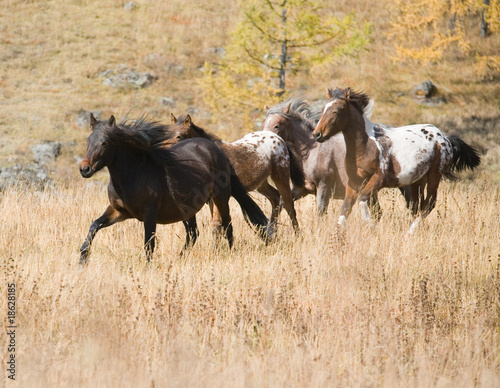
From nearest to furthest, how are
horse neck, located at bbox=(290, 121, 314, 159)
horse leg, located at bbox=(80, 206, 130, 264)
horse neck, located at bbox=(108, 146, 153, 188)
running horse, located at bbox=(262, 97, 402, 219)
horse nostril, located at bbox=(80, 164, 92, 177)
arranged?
1. horse nostril, located at bbox=(80, 164, 92, 177)
2. horse leg, located at bbox=(80, 206, 130, 264)
3. horse neck, located at bbox=(108, 146, 153, 188)
4. running horse, located at bbox=(262, 97, 402, 219)
5. horse neck, located at bbox=(290, 121, 314, 159)

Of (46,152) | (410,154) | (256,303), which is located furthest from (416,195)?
(46,152)

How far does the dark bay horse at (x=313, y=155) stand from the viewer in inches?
435

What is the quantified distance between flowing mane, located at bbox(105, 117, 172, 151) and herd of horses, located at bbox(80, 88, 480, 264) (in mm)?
11

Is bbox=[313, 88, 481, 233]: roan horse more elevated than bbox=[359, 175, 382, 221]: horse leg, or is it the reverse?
bbox=[313, 88, 481, 233]: roan horse

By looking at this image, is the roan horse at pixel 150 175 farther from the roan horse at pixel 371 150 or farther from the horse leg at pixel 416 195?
the horse leg at pixel 416 195

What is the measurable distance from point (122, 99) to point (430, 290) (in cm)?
2456

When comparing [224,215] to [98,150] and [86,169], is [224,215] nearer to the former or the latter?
[98,150]

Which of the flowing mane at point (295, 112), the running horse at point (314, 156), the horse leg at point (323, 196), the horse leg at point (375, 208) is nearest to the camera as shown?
the horse leg at point (375, 208)

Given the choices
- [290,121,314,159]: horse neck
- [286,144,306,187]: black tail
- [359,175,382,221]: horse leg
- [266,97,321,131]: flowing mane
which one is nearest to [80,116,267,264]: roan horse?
[359,175,382,221]: horse leg

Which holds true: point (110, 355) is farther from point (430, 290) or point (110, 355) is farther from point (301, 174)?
point (301, 174)

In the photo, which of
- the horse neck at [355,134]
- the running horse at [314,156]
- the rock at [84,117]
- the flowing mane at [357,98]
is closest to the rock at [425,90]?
the rock at [84,117]

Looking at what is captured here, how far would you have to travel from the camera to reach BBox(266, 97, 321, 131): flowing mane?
11602 millimetres

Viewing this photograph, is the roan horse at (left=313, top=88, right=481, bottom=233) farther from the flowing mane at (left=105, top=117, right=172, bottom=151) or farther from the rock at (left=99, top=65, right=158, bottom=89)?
the rock at (left=99, top=65, right=158, bottom=89)

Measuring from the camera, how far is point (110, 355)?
14.5ft
